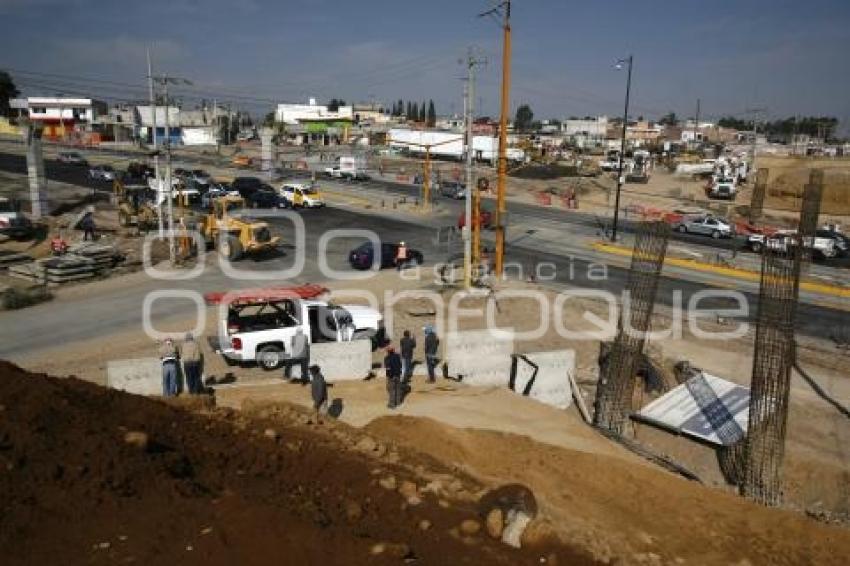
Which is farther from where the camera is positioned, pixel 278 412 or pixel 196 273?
pixel 196 273

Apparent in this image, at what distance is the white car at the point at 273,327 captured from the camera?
54.6ft

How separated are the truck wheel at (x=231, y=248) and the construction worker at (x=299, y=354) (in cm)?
1542

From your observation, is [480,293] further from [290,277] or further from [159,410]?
[159,410]

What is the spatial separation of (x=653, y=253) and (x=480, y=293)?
9.69m

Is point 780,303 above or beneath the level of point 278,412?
above

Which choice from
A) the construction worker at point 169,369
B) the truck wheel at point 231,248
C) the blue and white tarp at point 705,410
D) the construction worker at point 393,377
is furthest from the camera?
the truck wheel at point 231,248

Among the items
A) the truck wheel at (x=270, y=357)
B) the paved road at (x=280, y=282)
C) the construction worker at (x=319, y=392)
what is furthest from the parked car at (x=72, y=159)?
the construction worker at (x=319, y=392)

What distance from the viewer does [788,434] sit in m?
15.9

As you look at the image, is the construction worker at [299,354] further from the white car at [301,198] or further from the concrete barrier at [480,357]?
the white car at [301,198]

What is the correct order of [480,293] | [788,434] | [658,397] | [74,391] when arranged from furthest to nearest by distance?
[480,293], [658,397], [788,434], [74,391]

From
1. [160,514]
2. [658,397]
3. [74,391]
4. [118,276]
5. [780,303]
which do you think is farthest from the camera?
[118,276]

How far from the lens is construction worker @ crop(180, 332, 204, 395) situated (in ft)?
47.0

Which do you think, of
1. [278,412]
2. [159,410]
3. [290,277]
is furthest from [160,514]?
[290,277]

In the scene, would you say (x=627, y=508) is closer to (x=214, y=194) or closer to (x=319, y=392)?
(x=319, y=392)
